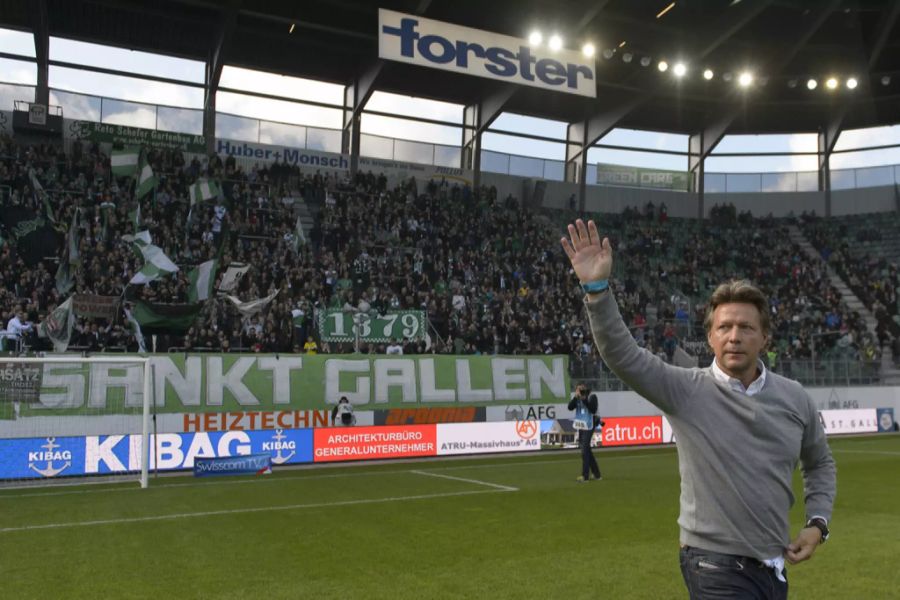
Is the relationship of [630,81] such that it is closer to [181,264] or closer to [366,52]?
[366,52]

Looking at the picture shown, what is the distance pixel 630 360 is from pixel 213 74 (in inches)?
1334

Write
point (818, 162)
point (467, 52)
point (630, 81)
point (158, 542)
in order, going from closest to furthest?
point (158, 542), point (467, 52), point (630, 81), point (818, 162)

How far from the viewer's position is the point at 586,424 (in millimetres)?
16797

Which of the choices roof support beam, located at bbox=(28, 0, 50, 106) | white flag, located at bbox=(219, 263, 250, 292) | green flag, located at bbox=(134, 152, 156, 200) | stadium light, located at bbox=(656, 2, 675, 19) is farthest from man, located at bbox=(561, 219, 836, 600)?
stadium light, located at bbox=(656, 2, 675, 19)

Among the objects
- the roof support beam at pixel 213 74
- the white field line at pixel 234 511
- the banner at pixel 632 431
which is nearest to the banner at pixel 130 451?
the white field line at pixel 234 511

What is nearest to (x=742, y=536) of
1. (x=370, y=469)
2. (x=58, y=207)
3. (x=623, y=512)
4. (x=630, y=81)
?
(x=623, y=512)

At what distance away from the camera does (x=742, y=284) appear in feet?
11.1

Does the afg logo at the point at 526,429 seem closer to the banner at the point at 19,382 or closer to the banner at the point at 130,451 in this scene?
the banner at the point at 130,451

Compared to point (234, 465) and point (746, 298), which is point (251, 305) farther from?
point (746, 298)

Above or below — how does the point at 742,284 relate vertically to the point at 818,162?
below

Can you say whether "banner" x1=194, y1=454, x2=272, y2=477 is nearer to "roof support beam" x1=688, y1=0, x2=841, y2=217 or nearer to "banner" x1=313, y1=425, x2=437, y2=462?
"banner" x1=313, y1=425, x2=437, y2=462

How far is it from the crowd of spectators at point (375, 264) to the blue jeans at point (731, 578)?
2060 cm

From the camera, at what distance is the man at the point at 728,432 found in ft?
10.5

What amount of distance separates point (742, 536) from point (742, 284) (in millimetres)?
1039
